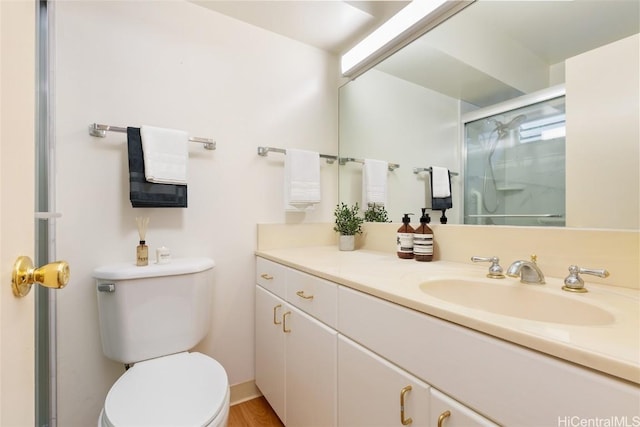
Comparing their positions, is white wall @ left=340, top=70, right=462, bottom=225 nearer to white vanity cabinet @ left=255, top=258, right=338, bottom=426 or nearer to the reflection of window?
the reflection of window

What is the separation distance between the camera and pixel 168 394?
0.88 metres

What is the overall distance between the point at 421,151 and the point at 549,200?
60 cm

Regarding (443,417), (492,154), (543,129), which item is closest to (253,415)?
(443,417)

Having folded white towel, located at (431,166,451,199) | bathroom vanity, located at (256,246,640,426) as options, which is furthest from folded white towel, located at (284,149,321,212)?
folded white towel, located at (431,166,451,199)

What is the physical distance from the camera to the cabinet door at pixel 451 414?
21.0 inches

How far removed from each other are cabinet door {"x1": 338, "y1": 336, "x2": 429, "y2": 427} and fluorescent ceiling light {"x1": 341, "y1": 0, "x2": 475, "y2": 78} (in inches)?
55.1

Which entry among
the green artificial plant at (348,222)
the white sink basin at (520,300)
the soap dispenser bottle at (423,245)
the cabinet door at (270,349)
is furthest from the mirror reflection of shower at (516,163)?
the cabinet door at (270,349)

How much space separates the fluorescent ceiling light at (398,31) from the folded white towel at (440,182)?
2.19ft

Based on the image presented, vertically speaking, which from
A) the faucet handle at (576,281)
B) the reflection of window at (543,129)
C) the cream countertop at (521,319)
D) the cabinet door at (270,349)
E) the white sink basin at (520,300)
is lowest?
the cabinet door at (270,349)

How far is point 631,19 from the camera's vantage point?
2.76 feet

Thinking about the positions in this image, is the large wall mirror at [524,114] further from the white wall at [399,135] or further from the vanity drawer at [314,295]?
the vanity drawer at [314,295]

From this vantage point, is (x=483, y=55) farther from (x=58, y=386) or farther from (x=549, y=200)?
(x=58, y=386)

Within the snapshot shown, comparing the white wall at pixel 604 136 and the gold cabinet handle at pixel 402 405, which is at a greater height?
the white wall at pixel 604 136

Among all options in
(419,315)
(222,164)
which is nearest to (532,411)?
(419,315)
